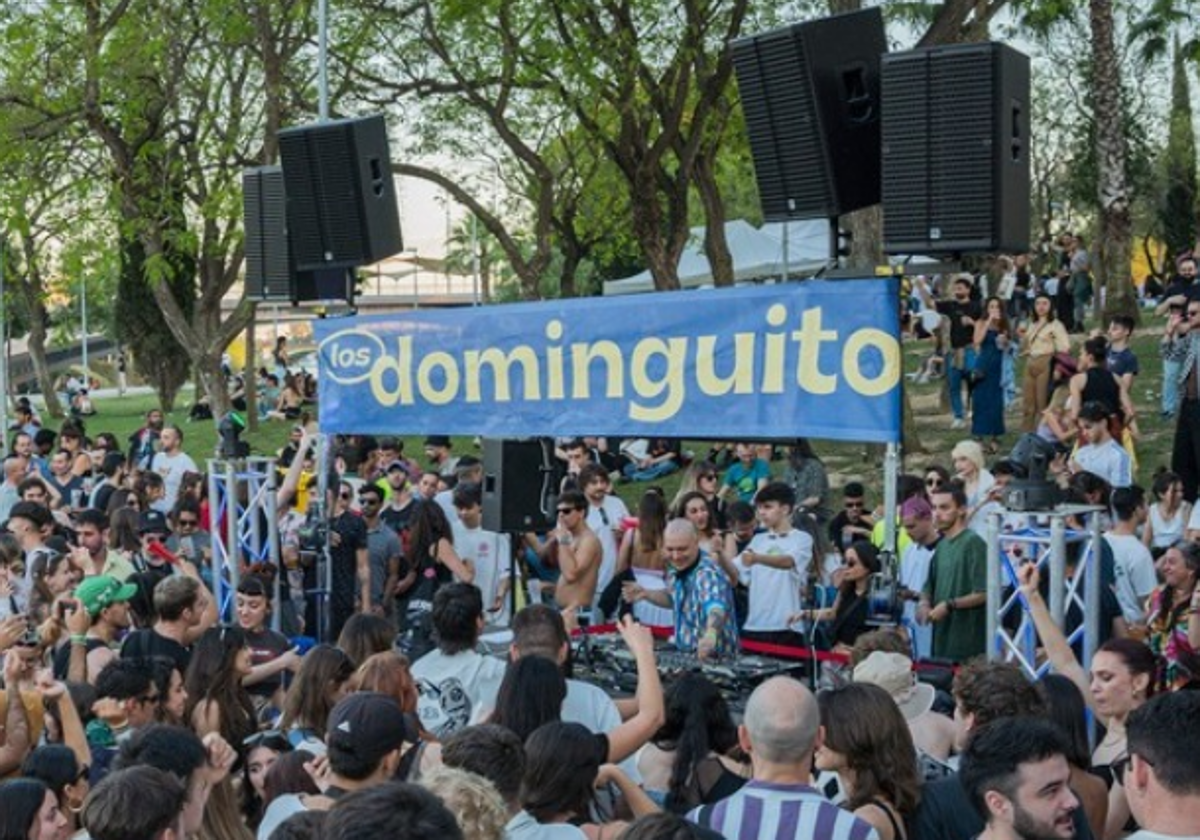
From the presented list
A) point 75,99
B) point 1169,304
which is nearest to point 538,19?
point 75,99

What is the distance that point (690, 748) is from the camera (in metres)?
5.90

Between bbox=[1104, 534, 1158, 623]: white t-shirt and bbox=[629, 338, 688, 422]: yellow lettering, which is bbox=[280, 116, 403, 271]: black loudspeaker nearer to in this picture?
bbox=[629, 338, 688, 422]: yellow lettering

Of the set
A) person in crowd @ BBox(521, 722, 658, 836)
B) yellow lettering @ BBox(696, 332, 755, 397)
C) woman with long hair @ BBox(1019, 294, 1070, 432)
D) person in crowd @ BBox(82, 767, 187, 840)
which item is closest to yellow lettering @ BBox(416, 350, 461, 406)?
yellow lettering @ BBox(696, 332, 755, 397)

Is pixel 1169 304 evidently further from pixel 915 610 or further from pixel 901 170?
pixel 901 170

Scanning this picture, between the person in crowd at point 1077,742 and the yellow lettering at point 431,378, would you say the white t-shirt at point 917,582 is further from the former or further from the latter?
the person in crowd at point 1077,742

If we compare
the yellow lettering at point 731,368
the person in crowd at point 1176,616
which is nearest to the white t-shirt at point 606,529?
the yellow lettering at point 731,368

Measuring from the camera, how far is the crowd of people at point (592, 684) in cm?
463

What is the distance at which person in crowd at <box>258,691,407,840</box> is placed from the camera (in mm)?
5098

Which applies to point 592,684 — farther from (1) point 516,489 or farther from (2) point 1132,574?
(2) point 1132,574

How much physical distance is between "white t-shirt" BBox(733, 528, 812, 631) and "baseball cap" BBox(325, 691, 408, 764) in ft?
16.9

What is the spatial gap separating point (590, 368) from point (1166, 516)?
4400mm

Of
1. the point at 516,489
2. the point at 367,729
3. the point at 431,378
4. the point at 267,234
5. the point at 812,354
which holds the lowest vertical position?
the point at 367,729

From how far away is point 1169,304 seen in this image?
15148mm

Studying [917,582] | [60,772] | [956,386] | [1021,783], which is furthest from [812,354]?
[956,386]
